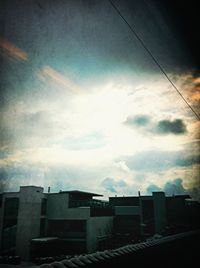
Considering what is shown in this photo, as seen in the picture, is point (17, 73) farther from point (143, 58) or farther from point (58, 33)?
point (143, 58)

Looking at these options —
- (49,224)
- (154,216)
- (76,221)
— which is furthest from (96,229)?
(154,216)

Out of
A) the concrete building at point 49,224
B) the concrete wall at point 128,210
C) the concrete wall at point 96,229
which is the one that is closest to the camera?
the concrete wall at point 96,229

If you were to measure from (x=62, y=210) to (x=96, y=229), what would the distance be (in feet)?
8.08

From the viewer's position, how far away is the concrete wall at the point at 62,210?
1162 cm

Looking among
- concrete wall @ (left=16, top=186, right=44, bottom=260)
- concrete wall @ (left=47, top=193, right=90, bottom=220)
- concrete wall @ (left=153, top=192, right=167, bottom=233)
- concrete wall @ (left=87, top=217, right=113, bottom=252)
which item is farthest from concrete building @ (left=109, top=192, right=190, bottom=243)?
concrete wall @ (left=16, top=186, right=44, bottom=260)

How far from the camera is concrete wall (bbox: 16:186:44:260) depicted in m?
11.7

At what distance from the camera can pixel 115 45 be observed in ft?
6.95

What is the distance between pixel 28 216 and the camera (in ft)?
39.5

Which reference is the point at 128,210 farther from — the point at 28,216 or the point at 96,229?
the point at 28,216

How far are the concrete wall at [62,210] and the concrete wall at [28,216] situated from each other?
716mm

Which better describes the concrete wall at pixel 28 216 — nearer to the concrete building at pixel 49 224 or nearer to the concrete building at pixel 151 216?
the concrete building at pixel 49 224

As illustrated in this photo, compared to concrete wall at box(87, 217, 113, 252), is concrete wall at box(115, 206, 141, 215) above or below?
above

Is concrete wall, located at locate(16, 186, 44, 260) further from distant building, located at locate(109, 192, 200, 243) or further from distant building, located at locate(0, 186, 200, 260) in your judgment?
distant building, located at locate(109, 192, 200, 243)

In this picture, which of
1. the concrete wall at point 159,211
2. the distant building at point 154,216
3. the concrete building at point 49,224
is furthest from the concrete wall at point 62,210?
the concrete wall at point 159,211
